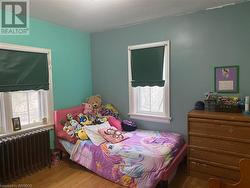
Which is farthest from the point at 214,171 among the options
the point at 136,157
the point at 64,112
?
the point at 64,112

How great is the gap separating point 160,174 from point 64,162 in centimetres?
187

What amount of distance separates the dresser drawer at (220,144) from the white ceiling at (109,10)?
1.91 m

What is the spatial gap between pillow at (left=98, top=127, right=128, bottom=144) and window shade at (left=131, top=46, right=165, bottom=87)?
3.34 ft

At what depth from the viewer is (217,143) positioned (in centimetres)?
248

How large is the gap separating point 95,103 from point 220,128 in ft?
7.75

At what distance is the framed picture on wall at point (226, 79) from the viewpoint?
2.71 meters

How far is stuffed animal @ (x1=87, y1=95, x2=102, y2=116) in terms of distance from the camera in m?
3.74

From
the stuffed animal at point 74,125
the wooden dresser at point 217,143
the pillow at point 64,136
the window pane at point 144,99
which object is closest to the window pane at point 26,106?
the pillow at point 64,136

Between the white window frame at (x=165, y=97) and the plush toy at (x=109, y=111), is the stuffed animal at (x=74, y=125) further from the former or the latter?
the white window frame at (x=165, y=97)

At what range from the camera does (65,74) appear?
143 inches

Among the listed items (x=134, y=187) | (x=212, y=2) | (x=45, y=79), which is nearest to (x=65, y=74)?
(x=45, y=79)

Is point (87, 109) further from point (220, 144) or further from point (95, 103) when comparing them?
point (220, 144)

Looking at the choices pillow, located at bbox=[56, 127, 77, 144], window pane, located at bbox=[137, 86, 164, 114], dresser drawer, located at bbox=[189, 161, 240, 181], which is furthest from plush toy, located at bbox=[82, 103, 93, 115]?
dresser drawer, located at bbox=[189, 161, 240, 181]

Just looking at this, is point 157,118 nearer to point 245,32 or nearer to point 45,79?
point 245,32
